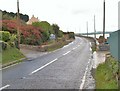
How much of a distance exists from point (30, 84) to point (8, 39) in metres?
21.3

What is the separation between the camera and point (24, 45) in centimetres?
4422

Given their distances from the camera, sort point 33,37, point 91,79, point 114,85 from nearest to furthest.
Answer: point 114,85 → point 91,79 → point 33,37

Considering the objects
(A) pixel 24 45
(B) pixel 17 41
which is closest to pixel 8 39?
(B) pixel 17 41

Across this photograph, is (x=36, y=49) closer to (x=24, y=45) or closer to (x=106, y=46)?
(x=24, y=45)

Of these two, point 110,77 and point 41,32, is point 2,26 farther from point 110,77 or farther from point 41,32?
point 110,77

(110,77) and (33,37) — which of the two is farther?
(33,37)

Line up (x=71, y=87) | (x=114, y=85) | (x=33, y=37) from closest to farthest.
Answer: (x=114, y=85)
(x=71, y=87)
(x=33, y=37)

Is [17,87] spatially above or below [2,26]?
below

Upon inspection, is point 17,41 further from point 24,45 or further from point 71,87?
point 71,87

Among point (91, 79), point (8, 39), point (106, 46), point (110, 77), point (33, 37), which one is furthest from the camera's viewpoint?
point (33, 37)

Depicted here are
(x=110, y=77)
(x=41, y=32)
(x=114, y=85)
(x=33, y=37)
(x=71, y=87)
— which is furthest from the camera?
(x=41, y=32)

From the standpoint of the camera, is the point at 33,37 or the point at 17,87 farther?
the point at 33,37

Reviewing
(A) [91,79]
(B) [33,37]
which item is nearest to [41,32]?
(B) [33,37]

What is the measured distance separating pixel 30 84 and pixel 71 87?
1920mm
